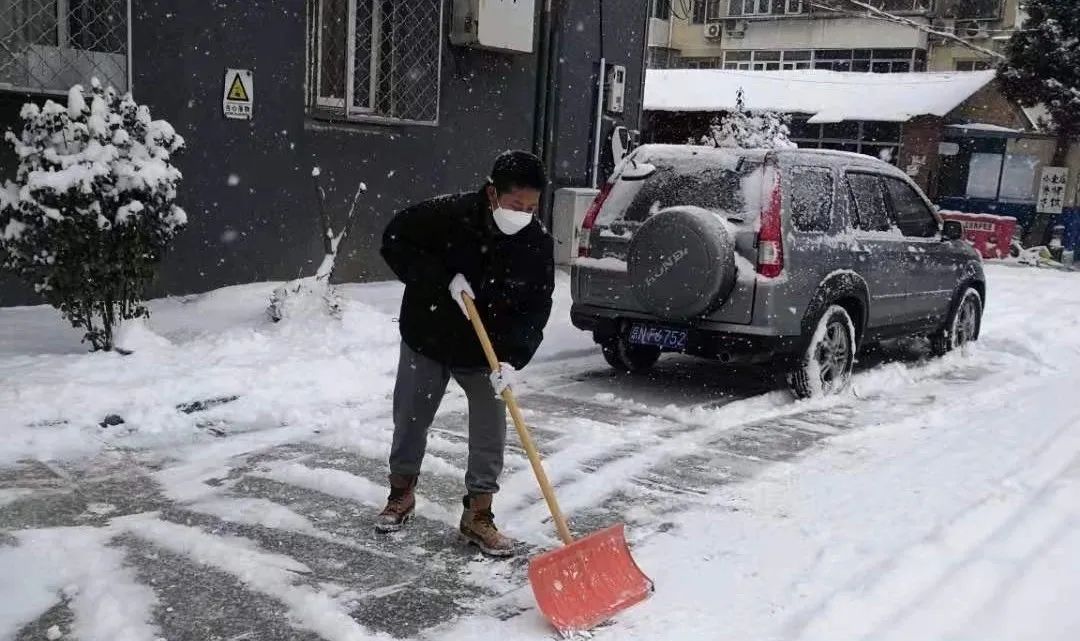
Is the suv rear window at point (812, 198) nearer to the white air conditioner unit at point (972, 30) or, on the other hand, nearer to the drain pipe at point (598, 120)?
the drain pipe at point (598, 120)

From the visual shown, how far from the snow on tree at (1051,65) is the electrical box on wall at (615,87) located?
1290 cm

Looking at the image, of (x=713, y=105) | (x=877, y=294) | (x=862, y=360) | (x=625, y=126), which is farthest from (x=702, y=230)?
(x=713, y=105)

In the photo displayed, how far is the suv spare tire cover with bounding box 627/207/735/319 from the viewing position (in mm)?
6324

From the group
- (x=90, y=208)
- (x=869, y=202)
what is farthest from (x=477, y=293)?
(x=869, y=202)

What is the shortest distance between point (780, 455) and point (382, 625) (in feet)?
9.92

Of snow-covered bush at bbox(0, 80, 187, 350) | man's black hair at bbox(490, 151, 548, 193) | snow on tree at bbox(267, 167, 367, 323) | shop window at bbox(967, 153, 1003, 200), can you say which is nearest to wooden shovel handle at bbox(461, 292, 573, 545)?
man's black hair at bbox(490, 151, 548, 193)

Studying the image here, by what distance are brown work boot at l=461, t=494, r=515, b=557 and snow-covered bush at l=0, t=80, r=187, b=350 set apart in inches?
129

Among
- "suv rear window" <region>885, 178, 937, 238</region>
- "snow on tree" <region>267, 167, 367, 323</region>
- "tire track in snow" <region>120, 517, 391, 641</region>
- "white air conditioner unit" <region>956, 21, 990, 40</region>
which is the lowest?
"tire track in snow" <region>120, 517, 391, 641</region>

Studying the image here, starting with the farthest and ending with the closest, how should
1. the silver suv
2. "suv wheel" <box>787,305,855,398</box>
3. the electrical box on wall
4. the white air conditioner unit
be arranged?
the white air conditioner unit → the electrical box on wall → "suv wheel" <box>787,305,855,398</box> → the silver suv

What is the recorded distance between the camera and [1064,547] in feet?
14.1

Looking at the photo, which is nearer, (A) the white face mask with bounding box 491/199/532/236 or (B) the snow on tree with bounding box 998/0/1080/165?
(A) the white face mask with bounding box 491/199/532/236

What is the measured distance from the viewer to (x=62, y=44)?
25.4 feet

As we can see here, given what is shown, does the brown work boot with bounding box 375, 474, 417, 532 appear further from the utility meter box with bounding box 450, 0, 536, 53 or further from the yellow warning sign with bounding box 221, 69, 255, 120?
the utility meter box with bounding box 450, 0, 536, 53

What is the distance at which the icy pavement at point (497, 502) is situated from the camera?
3.53 metres
